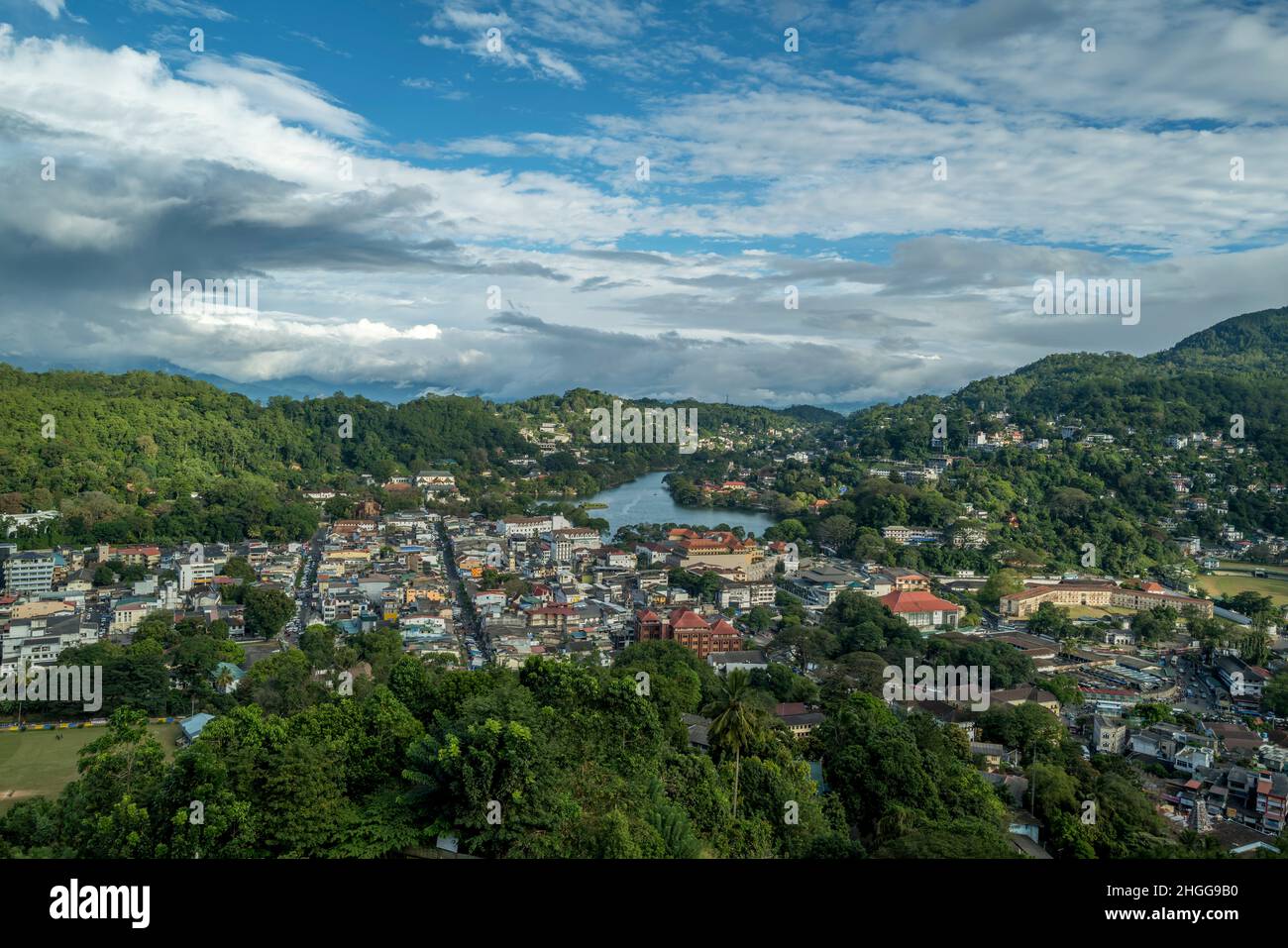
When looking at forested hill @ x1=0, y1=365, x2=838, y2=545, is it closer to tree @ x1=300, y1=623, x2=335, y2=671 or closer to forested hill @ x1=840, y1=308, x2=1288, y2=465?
tree @ x1=300, y1=623, x2=335, y2=671

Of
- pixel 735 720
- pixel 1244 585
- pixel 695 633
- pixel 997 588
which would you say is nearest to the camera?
pixel 735 720

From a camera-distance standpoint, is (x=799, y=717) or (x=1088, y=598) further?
(x=1088, y=598)

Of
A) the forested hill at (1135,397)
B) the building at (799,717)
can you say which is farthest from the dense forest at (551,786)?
the forested hill at (1135,397)

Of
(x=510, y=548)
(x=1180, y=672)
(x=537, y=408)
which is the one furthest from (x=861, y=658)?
(x=537, y=408)

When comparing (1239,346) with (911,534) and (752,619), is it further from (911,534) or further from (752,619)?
(752,619)

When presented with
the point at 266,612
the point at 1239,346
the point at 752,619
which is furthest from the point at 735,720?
the point at 1239,346
